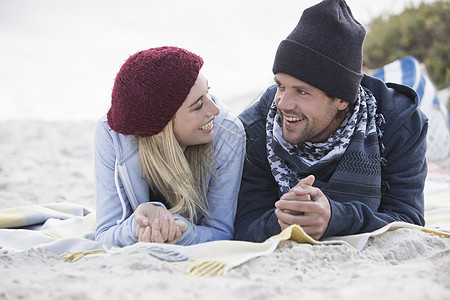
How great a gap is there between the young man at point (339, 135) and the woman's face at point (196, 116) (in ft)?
1.29

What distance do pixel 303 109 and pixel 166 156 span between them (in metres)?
0.78

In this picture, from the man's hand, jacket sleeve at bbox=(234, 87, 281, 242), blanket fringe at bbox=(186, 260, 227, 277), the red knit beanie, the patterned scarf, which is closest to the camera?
blanket fringe at bbox=(186, 260, 227, 277)

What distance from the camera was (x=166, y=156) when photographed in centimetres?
259

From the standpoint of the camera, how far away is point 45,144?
590 cm

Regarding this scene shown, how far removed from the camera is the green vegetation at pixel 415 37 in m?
8.07

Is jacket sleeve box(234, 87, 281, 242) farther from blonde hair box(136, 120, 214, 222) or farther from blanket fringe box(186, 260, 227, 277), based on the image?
blanket fringe box(186, 260, 227, 277)

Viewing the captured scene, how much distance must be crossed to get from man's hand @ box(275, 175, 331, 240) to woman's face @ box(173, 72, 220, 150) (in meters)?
0.60

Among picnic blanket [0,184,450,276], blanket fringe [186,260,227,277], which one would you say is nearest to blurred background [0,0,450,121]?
picnic blanket [0,184,450,276]

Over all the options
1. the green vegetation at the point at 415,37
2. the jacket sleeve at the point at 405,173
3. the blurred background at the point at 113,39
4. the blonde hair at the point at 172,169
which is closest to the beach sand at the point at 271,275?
the jacket sleeve at the point at 405,173

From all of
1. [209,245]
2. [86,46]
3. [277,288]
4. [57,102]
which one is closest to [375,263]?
[277,288]

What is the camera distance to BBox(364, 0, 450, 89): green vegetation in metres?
8.07

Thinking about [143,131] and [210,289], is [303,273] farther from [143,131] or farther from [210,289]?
[143,131]

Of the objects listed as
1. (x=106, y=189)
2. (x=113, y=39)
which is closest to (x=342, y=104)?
(x=106, y=189)

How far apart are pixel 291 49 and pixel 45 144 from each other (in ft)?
13.8
